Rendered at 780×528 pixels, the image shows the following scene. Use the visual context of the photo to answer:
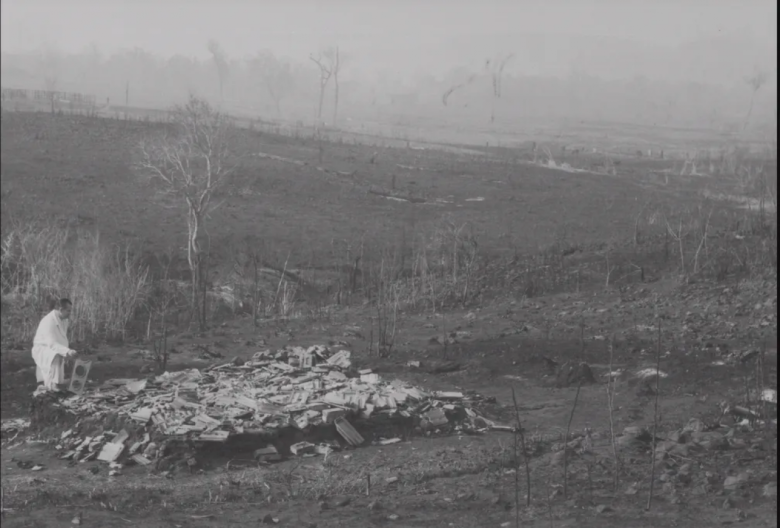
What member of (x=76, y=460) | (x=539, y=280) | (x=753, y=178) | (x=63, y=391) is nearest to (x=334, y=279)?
(x=539, y=280)

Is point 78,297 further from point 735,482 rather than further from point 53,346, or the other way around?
point 735,482

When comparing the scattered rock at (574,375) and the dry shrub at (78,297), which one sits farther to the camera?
the dry shrub at (78,297)

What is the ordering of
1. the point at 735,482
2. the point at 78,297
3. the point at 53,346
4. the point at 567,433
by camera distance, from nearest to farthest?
the point at 567,433, the point at 735,482, the point at 53,346, the point at 78,297

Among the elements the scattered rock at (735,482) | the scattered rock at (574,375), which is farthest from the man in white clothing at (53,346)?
the scattered rock at (735,482)

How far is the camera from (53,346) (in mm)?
9445

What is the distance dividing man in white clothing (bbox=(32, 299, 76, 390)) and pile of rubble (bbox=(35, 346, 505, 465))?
31 centimetres

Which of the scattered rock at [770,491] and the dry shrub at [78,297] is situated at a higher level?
the scattered rock at [770,491]

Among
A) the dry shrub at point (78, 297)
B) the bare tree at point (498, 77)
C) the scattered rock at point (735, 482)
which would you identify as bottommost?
the dry shrub at point (78, 297)

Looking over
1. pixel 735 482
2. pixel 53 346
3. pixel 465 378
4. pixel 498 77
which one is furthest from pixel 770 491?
pixel 498 77

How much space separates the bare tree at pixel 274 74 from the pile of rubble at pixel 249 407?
2749 inches

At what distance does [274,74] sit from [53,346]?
76.9 m

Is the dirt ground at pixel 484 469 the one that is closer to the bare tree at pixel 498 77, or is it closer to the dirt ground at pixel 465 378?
the dirt ground at pixel 465 378

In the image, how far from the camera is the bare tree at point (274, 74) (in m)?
81.4

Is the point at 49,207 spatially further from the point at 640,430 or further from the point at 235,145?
the point at 640,430
